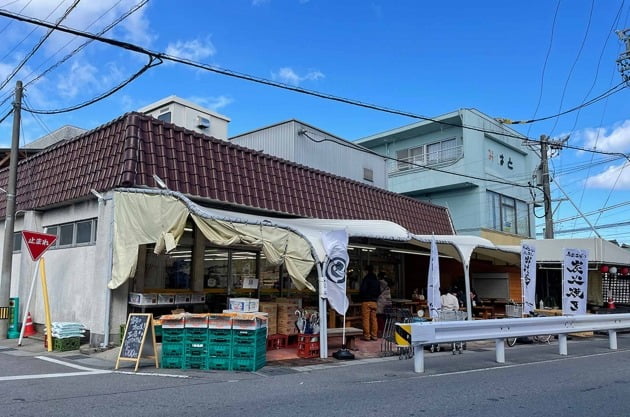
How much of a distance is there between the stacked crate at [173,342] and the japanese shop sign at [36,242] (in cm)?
442

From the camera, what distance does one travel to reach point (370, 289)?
45.4 feet

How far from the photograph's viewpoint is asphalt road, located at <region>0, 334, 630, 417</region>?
237 inches

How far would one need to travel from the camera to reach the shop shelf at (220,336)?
8984 mm

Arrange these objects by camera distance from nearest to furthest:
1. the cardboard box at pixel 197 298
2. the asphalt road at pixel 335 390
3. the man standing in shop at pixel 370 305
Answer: the asphalt road at pixel 335 390 < the cardboard box at pixel 197 298 < the man standing in shop at pixel 370 305

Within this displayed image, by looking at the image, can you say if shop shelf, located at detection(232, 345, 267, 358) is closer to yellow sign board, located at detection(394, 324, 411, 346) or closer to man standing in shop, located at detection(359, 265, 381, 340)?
yellow sign board, located at detection(394, 324, 411, 346)

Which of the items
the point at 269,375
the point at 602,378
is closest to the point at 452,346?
the point at 602,378

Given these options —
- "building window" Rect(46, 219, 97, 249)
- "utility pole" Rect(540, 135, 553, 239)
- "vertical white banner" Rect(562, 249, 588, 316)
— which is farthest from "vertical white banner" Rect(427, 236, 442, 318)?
"utility pole" Rect(540, 135, 553, 239)

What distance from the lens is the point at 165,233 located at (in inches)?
392

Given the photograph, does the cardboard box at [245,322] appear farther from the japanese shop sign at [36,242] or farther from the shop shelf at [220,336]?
the japanese shop sign at [36,242]

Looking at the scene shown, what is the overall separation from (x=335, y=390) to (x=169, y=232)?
4750 mm

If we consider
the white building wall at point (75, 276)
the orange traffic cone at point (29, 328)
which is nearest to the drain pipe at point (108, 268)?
the white building wall at point (75, 276)

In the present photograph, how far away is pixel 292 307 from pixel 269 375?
3659 mm

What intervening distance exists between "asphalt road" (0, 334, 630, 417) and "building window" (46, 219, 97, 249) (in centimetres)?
312

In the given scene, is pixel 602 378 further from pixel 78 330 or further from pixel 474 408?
pixel 78 330
